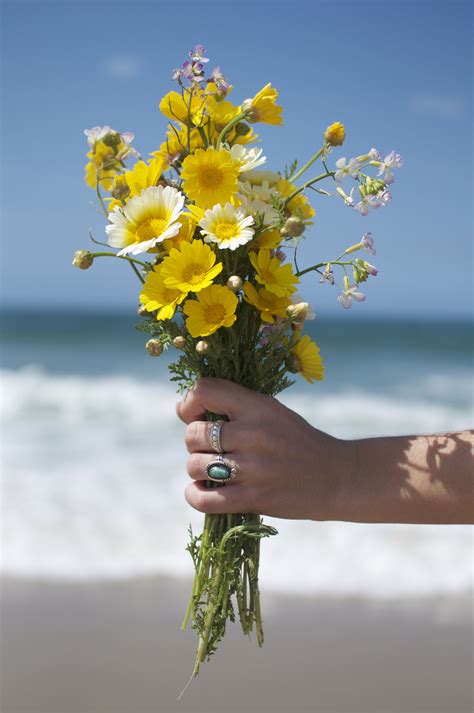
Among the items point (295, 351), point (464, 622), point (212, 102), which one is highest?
point (212, 102)

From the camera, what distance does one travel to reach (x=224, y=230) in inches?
48.9

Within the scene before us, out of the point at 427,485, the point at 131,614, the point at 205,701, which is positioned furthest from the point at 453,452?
the point at 131,614

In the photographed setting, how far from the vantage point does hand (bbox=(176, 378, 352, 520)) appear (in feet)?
4.44

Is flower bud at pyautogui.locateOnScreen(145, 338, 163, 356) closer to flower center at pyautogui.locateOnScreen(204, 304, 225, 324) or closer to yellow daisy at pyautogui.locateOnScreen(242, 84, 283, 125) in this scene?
flower center at pyautogui.locateOnScreen(204, 304, 225, 324)

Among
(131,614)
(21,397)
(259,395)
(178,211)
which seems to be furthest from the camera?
(21,397)

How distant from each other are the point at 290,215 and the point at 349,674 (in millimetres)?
2202

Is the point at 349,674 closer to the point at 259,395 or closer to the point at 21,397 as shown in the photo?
the point at 259,395

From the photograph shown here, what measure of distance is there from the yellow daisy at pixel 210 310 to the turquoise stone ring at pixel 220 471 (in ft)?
0.84

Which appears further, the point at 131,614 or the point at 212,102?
the point at 131,614

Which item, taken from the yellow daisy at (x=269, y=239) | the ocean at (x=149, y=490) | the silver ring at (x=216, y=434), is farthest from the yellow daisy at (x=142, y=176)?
the ocean at (x=149, y=490)

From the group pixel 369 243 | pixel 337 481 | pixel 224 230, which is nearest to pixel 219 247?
pixel 224 230

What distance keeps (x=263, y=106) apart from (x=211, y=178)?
0.17 m

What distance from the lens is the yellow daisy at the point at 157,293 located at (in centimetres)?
127

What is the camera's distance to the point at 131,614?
129 inches
